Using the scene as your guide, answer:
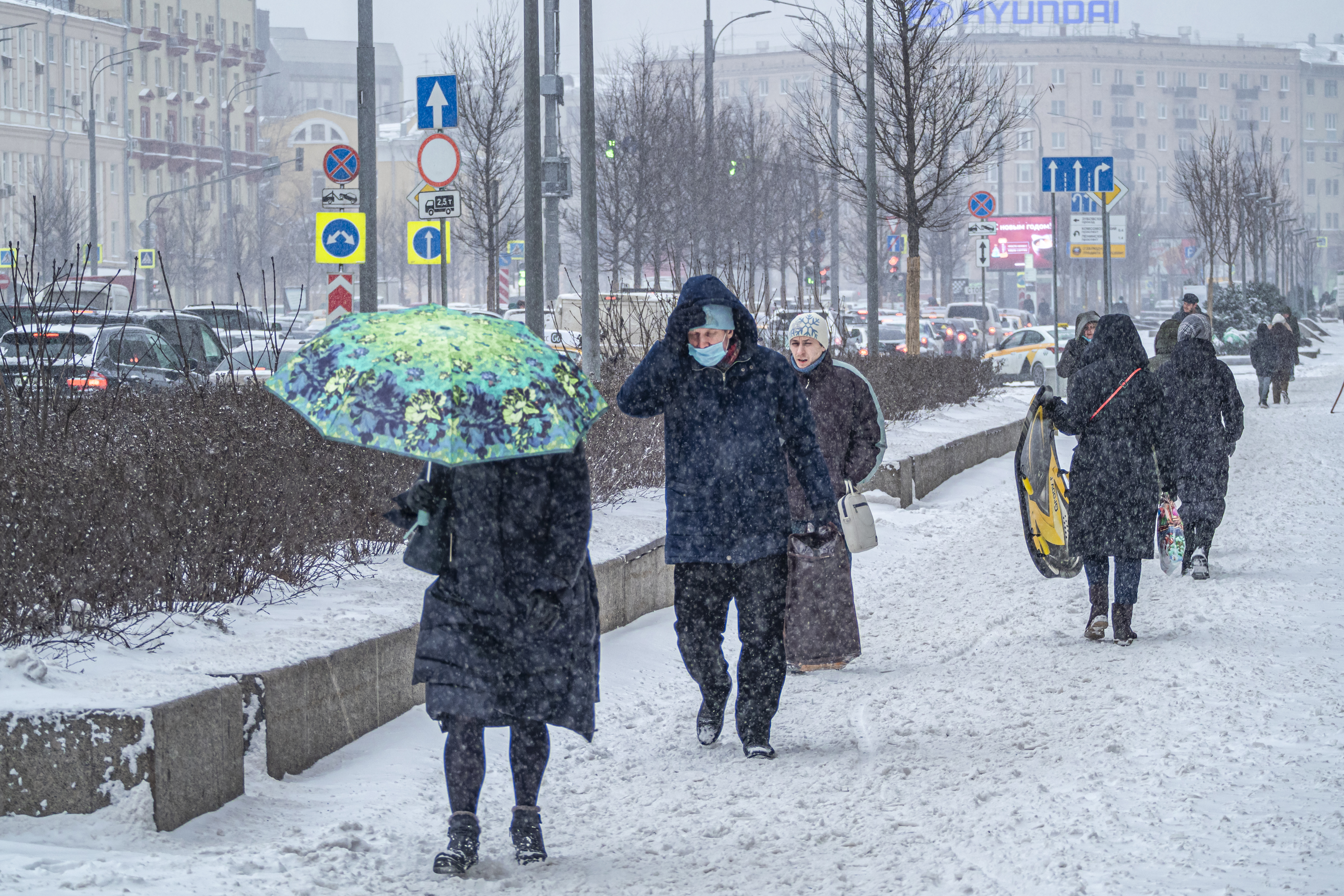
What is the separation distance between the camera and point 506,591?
178 inches

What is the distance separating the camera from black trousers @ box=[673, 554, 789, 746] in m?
5.91

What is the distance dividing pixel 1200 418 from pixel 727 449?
18.6 ft

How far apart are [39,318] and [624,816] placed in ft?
13.4

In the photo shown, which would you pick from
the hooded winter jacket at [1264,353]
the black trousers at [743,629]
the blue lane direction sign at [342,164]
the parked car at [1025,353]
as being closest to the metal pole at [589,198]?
the blue lane direction sign at [342,164]

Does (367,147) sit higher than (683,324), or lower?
higher

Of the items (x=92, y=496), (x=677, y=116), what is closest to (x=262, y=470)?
(x=92, y=496)

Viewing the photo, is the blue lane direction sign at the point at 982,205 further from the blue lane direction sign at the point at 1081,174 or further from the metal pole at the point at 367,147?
the metal pole at the point at 367,147

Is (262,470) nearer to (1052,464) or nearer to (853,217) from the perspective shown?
(1052,464)

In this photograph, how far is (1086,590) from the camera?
10117 millimetres

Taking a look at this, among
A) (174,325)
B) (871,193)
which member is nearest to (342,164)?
(174,325)

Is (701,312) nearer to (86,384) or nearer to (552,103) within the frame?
(86,384)

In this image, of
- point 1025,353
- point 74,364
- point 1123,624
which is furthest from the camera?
point 1025,353

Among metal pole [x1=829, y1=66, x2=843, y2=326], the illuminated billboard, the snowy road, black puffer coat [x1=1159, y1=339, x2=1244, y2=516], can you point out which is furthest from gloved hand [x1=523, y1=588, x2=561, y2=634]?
the illuminated billboard

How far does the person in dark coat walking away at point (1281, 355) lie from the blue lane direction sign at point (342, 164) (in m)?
14.7
